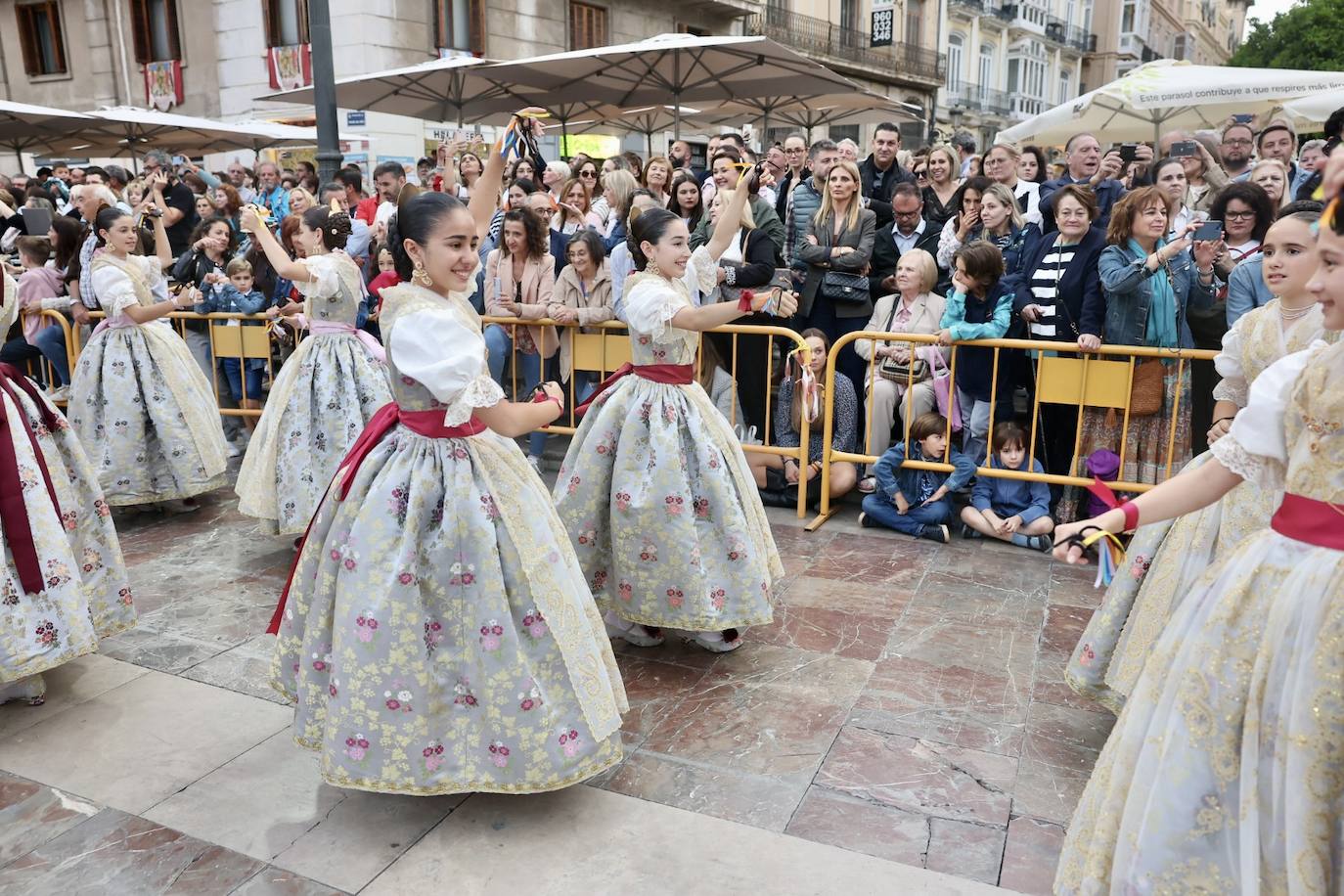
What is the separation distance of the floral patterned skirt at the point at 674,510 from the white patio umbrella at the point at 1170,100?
243 inches

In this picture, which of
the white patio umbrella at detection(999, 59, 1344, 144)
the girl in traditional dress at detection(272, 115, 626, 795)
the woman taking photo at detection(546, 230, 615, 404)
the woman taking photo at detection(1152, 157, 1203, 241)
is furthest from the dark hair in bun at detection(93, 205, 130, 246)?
the white patio umbrella at detection(999, 59, 1344, 144)

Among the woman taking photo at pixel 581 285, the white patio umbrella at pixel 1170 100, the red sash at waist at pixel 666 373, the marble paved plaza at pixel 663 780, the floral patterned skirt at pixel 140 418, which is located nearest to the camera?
the marble paved plaza at pixel 663 780

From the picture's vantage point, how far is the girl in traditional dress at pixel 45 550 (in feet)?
12.6

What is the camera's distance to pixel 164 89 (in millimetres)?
20969

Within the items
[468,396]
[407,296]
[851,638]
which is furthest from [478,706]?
[851,638]

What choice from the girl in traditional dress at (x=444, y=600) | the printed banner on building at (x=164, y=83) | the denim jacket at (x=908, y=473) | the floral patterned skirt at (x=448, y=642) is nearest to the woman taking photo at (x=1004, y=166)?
the denim jacket at (x=908, y=473)

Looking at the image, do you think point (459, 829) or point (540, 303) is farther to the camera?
point (540, 303)

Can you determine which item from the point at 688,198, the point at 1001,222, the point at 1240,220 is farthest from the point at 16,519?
the point at 1240,220

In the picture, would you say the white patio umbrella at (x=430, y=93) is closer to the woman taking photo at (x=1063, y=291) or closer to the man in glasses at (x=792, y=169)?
the man in glasses at (x=792, y=169)

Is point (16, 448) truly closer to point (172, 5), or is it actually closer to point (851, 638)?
point (851, 638)

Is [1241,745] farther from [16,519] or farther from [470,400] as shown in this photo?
[16,519]

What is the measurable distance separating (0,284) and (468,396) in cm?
230

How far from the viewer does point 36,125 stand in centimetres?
1298

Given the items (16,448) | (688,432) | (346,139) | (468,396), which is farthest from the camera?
(346,139)
